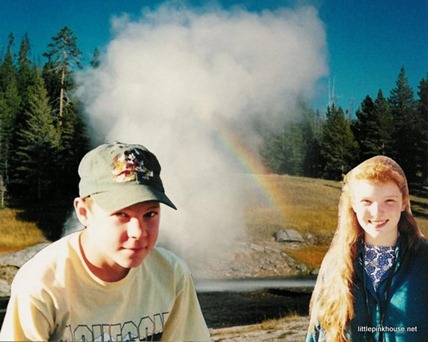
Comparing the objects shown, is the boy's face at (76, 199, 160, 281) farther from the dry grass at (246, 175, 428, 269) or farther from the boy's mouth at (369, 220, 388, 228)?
the dry grass at (246, 175, 428, 269)

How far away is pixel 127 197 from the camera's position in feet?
2.56

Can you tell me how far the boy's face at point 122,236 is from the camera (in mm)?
802

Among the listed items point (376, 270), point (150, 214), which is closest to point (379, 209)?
point (376, 270)

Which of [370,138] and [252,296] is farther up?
[370,138]

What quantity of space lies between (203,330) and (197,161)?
7924 mm

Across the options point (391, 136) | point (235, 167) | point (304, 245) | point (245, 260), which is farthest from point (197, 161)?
point (391, 136)

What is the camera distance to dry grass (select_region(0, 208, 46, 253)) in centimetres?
595

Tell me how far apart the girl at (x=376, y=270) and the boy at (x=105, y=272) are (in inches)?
15.1

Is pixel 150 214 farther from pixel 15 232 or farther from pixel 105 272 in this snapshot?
pixel 15 232

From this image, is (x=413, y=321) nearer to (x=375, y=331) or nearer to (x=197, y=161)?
(x=375, y=331)

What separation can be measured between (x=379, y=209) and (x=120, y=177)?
1.86 feet

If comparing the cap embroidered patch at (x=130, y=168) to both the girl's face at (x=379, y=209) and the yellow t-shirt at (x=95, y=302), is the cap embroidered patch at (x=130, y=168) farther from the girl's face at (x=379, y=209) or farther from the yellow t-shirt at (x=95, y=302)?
the girl's face at (x=379, y=209)

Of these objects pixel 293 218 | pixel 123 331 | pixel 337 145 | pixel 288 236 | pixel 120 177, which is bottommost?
pixel 123 331

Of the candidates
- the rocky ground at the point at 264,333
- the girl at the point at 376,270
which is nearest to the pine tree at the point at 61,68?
the rocky ground at the point at 264,333
